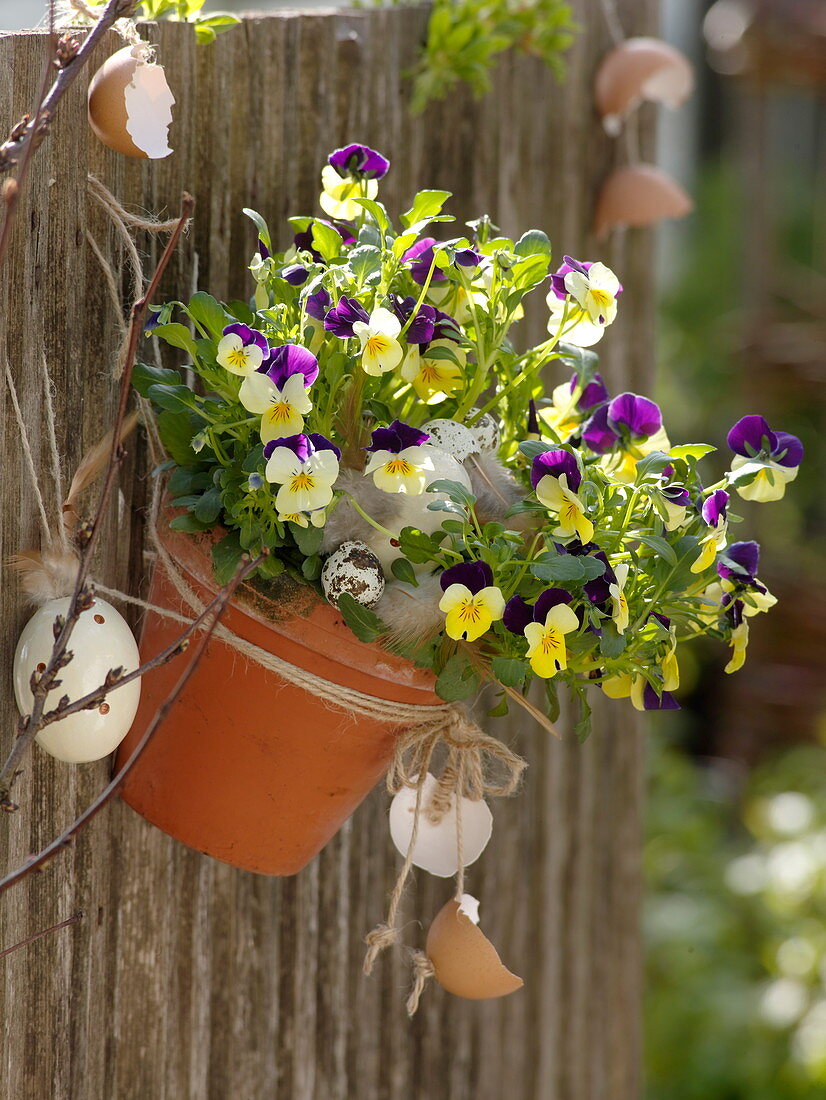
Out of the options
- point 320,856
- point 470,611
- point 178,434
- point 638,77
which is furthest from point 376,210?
point 638,77

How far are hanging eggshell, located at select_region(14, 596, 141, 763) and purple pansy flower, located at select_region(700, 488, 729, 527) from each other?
516 mm

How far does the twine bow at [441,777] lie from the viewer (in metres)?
1.08

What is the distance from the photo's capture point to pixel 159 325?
979 mm

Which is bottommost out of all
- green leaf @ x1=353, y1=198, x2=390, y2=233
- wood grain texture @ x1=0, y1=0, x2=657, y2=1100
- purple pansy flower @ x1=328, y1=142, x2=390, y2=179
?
wood grain texture @ x1=0, y1=0, x2=657, y2=1100

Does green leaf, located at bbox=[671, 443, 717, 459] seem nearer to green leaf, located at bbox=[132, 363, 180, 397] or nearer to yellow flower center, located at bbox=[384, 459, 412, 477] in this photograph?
yellow flower center, located at bbox=[384, 459, 412, 477]

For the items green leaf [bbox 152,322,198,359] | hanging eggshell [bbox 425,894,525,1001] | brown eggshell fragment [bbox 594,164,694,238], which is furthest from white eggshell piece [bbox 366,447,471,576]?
brown eggshell fragment [bbox 594,164,694,238]

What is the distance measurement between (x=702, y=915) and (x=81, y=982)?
2.79 meters

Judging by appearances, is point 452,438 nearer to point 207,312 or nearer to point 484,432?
point 484,432

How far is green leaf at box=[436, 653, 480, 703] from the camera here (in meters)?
0.98

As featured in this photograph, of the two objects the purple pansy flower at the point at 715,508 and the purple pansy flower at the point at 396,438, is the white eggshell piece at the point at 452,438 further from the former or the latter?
the purple pansy flower at the point at 715,508

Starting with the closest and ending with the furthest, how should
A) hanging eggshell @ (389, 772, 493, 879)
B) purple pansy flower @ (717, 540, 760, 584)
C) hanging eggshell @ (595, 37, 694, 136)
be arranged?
purple pansy flower @ (717, 540, 760, 584), hanging eggshell @ (389, 772, 493, 879), hanging eggshell @ (595, 37, 694, 136)

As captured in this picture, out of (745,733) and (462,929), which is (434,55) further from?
(745,733)

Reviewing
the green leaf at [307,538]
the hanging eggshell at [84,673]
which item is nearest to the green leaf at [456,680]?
the green leaf at [307,538]

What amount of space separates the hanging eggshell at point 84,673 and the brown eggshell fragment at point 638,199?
45.7 inches
